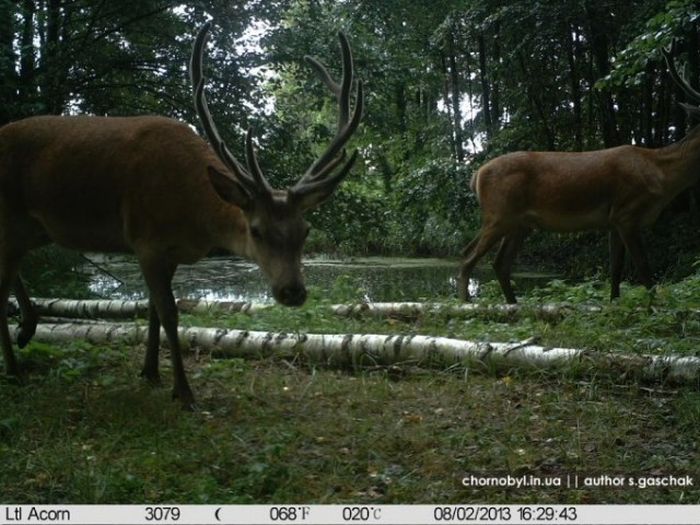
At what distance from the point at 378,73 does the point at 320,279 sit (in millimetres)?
3409

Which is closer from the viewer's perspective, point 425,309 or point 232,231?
point 232,231

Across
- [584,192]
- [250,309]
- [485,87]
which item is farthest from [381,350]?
[485,87]

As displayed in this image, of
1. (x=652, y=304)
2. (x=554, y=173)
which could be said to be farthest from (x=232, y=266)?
(x=652, y=304)

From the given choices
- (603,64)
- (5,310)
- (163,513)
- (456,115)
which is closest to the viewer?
(163,513)

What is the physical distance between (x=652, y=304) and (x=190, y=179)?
3.80 meters

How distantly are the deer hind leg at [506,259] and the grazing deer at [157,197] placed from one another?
12.6ft

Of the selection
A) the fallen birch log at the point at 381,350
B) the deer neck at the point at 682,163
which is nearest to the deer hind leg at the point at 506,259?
the deer neck at the point at 682,163

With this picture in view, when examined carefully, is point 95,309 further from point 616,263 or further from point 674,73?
point 674,73

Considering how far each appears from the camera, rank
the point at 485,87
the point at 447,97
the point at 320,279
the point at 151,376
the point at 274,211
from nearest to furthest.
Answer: the point at 274,211
the point at 151,376
the point at 320,279
the point at 485,87
the point at 447,97

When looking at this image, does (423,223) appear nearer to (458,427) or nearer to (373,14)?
(373,14)

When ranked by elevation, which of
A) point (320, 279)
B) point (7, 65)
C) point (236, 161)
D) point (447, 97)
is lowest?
point (320, 279)

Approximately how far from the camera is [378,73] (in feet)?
40.8

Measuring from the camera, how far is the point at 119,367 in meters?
5.45

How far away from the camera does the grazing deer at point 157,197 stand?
14.6 feet
